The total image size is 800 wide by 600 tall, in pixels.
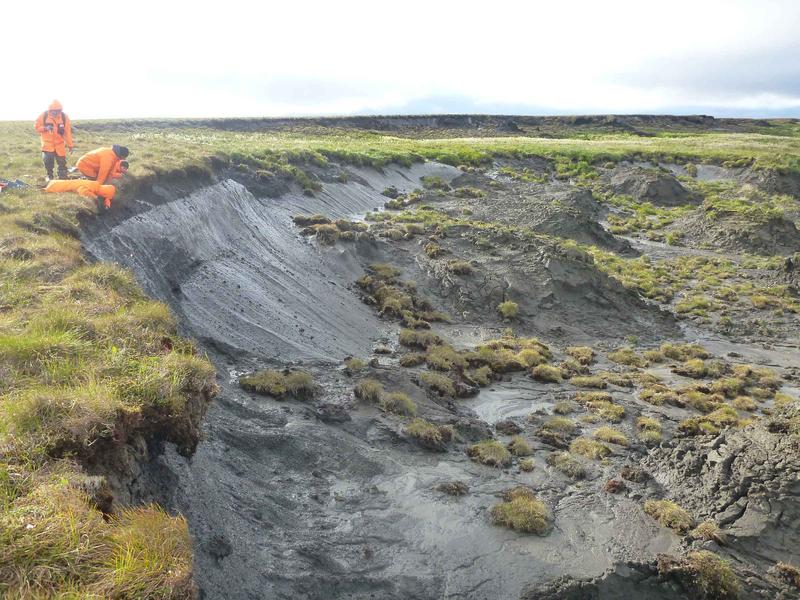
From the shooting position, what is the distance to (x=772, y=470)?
11.2 metres

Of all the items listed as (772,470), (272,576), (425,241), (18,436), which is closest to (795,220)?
(425,241)

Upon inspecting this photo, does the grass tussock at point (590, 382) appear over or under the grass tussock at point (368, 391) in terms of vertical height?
under

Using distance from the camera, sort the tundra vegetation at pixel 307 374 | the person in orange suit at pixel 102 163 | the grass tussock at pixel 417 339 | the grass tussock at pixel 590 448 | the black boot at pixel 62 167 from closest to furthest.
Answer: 1. the tundra vegetation at pixel 307 374
2. the grass tussock at pixel 590 448
3. the person in orange suit at pixel 102 163
4. the black boot at pixel 62 167
5. the grass tussock at pixel 417 339

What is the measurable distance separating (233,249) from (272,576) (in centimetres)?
1585

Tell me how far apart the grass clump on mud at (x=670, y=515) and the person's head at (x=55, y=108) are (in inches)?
795

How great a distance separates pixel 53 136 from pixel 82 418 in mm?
15292

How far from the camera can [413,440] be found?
1403 centimetres

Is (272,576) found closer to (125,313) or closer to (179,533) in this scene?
(179,533)

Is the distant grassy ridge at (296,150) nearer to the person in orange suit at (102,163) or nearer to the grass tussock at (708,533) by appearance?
the person in orange suit at (102,163)

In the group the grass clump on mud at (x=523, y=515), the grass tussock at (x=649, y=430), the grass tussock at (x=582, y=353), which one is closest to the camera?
the grass clump on mud at (x=523, y=515)

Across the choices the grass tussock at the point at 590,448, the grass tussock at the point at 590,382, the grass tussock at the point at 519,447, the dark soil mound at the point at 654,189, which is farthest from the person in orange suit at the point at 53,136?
the dark soil mound at the point at 654,189

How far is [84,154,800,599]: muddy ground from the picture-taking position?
32.1ft

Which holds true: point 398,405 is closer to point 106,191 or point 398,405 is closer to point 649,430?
point 649,430

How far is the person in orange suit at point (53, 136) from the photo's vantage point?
698 inches
